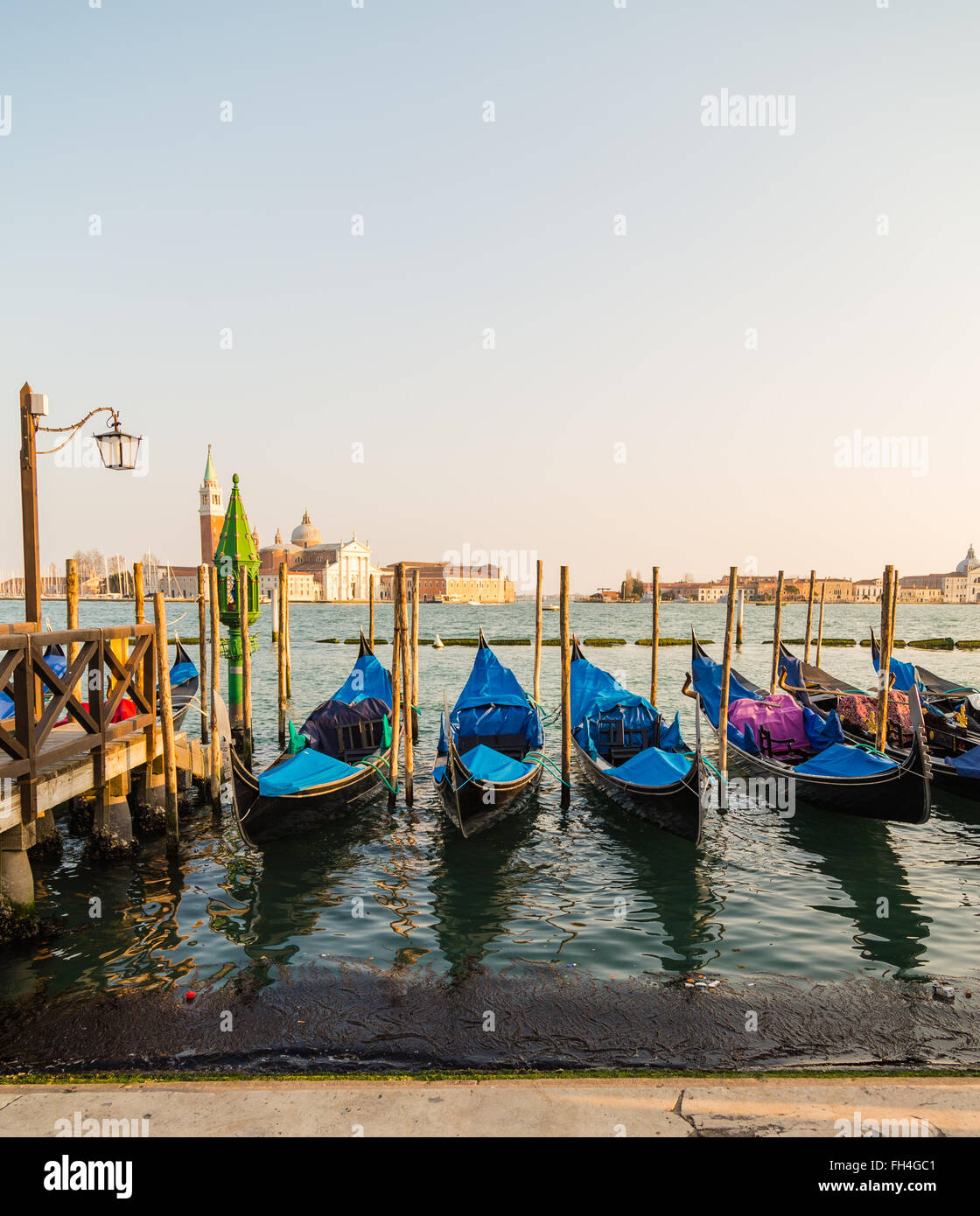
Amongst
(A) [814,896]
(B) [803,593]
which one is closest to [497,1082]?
(A) [814,896]

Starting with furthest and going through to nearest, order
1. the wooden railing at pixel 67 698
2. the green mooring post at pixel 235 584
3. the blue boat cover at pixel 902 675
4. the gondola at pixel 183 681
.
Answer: the gondola at pixel 183 681, the blue boat cover at pixel 902 675, the green mooring post at pixel 235 584, the wooden railing at pixel 67 698

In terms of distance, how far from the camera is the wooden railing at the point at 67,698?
20.0 feet

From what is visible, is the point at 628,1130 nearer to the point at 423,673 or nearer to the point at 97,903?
the point at 97,903

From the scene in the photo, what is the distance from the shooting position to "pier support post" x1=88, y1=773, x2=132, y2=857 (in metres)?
8.35

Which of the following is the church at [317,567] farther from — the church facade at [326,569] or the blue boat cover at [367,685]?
the blue boat cover at [367,685]

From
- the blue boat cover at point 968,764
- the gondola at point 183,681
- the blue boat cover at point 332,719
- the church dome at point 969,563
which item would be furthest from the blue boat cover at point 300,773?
the church dome at point 969,563

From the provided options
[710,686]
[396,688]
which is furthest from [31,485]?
[710,686]

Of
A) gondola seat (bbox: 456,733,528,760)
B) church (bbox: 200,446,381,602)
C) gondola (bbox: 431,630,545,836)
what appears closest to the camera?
gondola (bbox: 431,630,545,836)

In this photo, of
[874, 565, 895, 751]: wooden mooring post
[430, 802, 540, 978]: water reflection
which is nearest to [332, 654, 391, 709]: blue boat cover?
[430, 802, 540, 978]: water reflection

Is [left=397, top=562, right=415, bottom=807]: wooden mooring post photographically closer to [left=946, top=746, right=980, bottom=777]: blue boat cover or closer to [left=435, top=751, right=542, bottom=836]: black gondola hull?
[left=435, top=751, right=542, bottom=836]: black gondola hull

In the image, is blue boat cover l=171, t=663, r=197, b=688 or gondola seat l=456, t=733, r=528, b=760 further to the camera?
blue boat cover l=171, t=663, r=197, b=688

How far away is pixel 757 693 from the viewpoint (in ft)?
49.9

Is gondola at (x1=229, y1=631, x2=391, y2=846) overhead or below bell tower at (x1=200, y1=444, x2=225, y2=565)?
below

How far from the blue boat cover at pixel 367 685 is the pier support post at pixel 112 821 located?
4637mm
